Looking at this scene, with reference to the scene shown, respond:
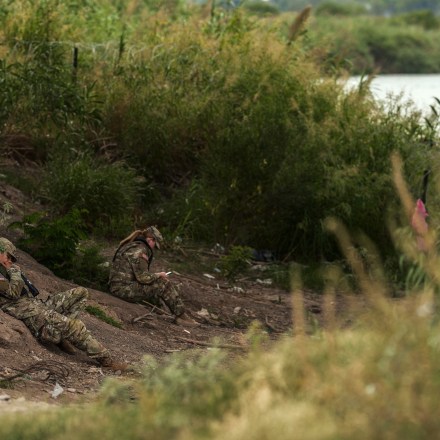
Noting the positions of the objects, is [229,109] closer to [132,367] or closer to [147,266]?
[147,266]

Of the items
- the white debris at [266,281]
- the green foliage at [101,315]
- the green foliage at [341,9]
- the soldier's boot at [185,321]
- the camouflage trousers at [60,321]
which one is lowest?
the green foliage at [341,9]

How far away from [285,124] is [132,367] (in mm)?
7087

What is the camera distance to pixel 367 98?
18875mm

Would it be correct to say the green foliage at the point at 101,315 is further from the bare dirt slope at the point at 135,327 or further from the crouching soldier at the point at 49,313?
the crouching soldier at the point at 49,313

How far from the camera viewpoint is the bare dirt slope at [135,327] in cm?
943

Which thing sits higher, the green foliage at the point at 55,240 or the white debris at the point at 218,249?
the green foliage at the point at 55,240

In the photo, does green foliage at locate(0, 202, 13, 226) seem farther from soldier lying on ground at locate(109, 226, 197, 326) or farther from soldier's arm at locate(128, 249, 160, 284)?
soldier's arm at locate(128, 249, 160, 284)

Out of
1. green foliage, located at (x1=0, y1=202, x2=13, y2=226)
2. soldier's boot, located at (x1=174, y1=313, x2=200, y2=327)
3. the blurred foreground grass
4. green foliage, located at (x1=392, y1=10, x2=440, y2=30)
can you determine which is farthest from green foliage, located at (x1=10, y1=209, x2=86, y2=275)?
green foliage, located at (x1=392, y1=10, x2=440, y2=30)

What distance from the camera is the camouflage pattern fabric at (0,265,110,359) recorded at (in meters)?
10.2

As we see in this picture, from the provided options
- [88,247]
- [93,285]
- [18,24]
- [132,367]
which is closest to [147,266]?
[93,285]

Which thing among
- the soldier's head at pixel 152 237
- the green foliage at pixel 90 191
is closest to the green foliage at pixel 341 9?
the green foliage at pixel 90 191

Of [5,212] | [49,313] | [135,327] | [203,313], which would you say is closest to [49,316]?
[49,313]

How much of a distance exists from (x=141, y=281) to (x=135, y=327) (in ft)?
2.58

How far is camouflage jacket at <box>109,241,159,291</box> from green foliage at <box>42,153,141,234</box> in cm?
251
